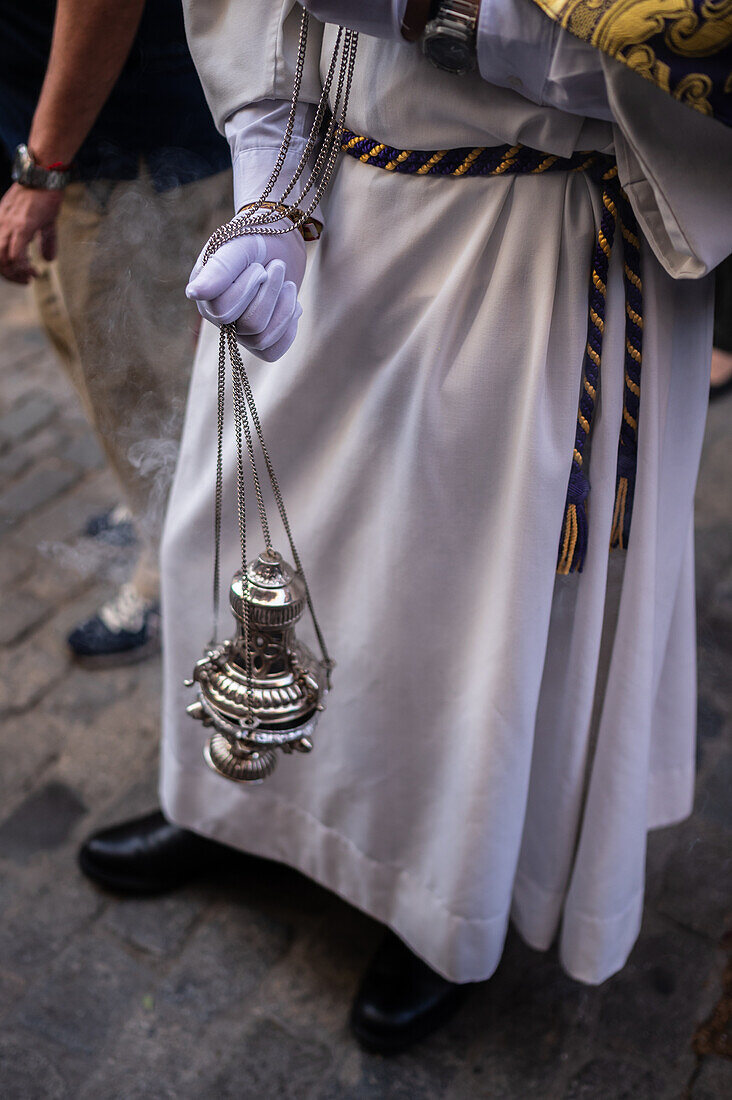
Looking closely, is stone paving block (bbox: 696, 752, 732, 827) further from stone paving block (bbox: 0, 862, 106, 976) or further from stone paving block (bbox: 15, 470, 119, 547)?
stone paving block (bbox: 15, 470, 119, 547)

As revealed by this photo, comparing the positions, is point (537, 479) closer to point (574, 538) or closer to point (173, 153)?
point (574, 538)

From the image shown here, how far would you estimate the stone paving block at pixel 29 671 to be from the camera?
2045 mm

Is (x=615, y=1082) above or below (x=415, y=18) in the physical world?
below

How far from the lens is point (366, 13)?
0.87 metres

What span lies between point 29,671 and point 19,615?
19 cm

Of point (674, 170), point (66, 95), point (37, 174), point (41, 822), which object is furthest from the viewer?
point (41, 822)

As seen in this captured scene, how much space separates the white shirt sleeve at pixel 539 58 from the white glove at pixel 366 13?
8cm

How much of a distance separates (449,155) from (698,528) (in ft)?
5.77

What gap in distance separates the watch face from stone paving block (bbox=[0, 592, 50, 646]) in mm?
1704

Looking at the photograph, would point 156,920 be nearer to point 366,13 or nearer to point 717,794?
point 717,794

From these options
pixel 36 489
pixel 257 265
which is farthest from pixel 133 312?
pixel 36 489

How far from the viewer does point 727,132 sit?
880 millimetres

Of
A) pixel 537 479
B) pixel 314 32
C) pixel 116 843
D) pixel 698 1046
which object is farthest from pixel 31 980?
pixel 314 32

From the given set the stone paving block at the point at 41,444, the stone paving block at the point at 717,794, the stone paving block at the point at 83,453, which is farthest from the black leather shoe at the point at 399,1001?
the stone paving block at the point at 41,444
